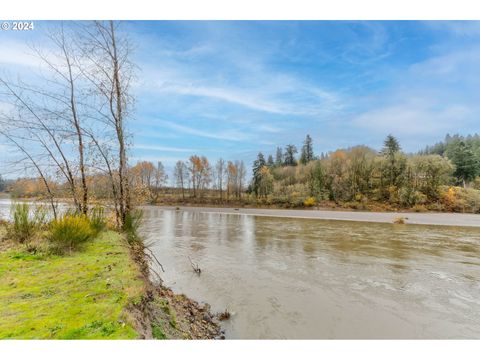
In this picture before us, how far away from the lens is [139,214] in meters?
7.83

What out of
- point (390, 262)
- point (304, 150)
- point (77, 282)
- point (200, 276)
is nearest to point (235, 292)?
point (200, 276)

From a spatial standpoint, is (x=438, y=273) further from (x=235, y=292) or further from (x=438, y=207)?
(x=438, y=207)

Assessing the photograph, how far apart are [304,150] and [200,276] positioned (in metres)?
53.6

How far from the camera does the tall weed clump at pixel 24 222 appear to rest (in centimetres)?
596

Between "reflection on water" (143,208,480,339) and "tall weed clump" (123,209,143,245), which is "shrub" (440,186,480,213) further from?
"tall weed clump" (123,209,143,245)

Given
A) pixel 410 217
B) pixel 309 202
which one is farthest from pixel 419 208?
pixel 309 202

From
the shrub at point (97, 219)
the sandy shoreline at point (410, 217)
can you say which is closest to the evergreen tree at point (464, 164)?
the sandy shoreline at point (410, 217)

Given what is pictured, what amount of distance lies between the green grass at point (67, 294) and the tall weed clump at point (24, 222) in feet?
2.93

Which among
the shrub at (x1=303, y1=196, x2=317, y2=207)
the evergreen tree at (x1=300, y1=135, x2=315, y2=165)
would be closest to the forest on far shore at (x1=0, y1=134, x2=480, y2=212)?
the shrub at (x1=303, y1=196, x2=317, y2=207)

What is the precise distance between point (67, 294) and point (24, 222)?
405cm

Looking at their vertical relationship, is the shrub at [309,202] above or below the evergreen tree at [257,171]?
below

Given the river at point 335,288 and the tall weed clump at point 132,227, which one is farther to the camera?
the tall weed clump at point 132,227

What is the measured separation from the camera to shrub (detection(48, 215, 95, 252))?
17.4 feet

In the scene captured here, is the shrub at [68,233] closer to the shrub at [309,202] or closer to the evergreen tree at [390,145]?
the shrub at [309,202]
